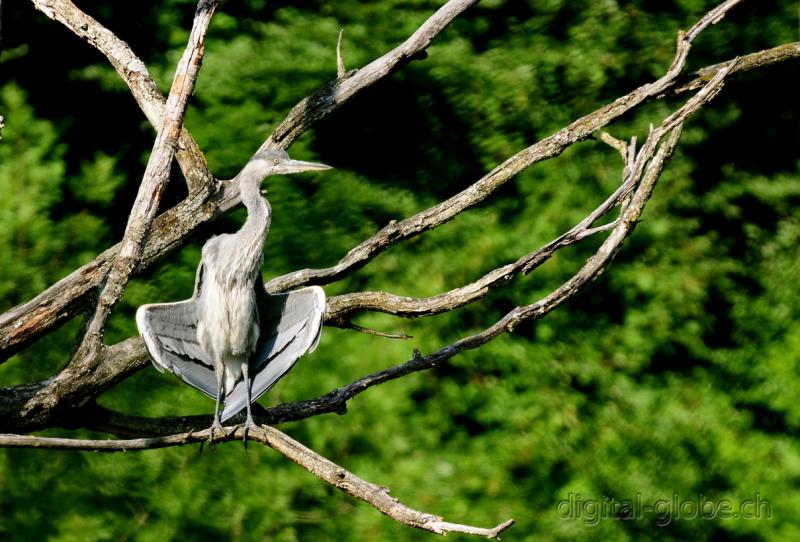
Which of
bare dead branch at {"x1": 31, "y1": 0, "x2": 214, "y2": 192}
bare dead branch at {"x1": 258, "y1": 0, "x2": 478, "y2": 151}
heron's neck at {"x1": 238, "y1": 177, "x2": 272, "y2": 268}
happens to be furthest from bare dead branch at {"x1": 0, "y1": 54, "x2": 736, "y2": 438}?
bare dead branch at {"x1": 258, "y1": 0, "x2": 478, "y2": 151}

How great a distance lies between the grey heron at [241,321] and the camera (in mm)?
3455

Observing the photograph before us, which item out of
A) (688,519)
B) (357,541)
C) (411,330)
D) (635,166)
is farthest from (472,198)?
(688,519)

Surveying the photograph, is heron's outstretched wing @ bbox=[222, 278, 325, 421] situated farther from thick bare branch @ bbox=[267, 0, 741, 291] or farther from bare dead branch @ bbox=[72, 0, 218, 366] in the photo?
bare dead branch @ bbox=[72, 0, 218, 366]

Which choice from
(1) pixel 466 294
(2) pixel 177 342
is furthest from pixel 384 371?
(2) pixel 177 342

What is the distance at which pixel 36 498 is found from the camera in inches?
195

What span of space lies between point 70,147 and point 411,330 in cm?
174

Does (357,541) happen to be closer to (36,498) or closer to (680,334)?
(36,498)

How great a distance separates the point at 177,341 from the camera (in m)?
3.47

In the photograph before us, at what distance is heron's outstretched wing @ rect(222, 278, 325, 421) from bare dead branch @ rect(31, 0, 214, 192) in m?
0.39

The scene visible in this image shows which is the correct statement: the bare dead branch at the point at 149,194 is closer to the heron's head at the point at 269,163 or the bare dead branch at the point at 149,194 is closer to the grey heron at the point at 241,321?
the grey heron at the point at 241,321

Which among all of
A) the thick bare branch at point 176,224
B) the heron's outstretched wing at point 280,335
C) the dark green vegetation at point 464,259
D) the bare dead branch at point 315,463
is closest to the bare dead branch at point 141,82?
the thick bare branch at point 176,224

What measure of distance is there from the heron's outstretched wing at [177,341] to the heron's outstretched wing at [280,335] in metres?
0.12

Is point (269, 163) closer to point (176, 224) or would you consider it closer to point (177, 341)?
point (176, 224)

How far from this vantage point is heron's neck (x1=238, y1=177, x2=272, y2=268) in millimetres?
3576
